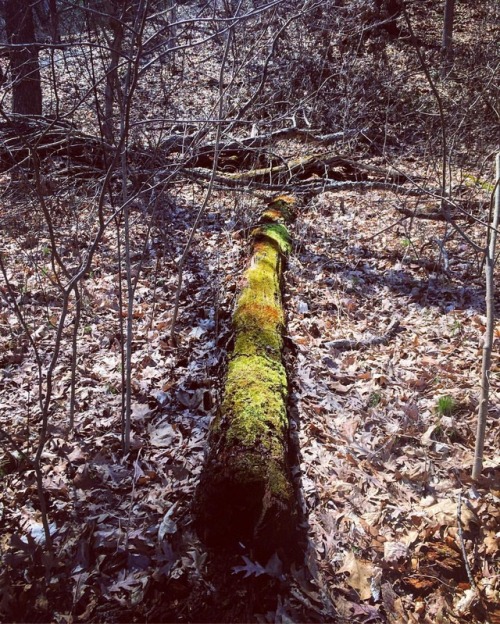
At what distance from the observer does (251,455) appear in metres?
2.51

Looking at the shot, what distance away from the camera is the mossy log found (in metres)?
2.33

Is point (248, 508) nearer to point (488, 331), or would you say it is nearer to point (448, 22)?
point (488, 331)

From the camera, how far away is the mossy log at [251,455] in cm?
233

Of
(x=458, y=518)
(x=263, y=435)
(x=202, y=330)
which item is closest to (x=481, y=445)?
(x=458, y=518)

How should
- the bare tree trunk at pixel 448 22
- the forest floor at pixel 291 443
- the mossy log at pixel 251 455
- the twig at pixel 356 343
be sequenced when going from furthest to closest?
the bare tree trunk at pixel 448 22
the twig at pixel 356 343
the mossy log at pixel 251 455
the forest floor at pixel 291 443

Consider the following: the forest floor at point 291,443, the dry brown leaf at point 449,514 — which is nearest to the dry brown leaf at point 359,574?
the forest floor at point 291,443

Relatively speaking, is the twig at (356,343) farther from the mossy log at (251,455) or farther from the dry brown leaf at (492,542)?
the dry brown leaf at (492,542)

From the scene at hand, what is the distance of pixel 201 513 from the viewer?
95.7 inches

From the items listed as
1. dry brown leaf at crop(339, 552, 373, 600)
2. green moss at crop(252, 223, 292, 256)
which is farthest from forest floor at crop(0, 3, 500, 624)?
green moss at crop(252, 223, 292, 256)

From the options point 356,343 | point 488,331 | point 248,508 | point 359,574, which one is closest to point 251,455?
point 248,508

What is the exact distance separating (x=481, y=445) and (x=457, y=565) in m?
0.66

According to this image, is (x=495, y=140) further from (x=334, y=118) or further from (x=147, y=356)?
(x=147, y=356)

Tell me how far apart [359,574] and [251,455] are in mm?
782

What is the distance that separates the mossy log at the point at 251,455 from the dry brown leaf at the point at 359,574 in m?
0.34
